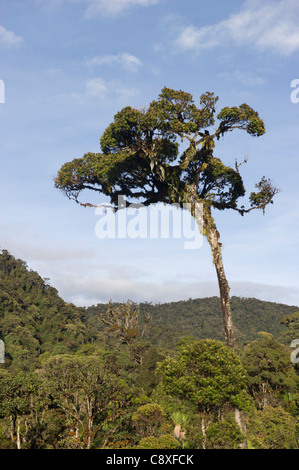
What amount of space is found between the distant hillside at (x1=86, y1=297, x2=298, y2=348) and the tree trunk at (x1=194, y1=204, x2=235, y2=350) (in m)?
89.5

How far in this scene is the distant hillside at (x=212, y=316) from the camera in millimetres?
123312

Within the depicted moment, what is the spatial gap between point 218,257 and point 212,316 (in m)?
120

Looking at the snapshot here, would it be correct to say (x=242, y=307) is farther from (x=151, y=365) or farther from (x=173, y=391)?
(x=173, y=391)

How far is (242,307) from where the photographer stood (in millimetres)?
144000

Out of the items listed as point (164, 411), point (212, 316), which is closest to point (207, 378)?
point (164, 411)

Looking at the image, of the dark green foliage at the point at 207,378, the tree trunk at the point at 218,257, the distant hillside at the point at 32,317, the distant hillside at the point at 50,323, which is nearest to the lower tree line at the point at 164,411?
the dark green foliage at the point at 207,378

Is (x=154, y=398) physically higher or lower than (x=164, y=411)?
lower

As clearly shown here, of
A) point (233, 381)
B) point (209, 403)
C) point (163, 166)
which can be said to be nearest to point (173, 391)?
point (209, 403)

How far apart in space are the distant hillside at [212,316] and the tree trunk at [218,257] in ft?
294

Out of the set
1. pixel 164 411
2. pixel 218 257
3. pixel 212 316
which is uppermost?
pixel 218 257

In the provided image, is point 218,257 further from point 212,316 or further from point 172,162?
point 212,316

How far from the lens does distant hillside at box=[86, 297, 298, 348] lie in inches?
4855

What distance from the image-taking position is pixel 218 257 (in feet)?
87.8

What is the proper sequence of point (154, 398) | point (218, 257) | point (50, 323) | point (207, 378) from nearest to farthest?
point (207, 378) < point (218, 257) < point (154, 398) < point (50, 323)
